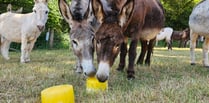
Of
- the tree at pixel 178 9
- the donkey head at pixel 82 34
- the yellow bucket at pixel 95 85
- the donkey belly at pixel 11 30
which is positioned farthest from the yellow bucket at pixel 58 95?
the tree at pixel 178 9

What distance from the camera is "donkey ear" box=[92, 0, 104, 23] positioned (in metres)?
3.92

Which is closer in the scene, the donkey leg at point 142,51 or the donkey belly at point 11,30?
the donkey leg at point 142,51

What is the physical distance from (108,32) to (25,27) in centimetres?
459

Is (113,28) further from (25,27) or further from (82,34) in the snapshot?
(25,27)

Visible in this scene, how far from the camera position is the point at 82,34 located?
420 centimetres

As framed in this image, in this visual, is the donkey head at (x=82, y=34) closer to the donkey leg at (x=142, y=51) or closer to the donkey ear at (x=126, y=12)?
the donkey ear at (x=126, y=12)

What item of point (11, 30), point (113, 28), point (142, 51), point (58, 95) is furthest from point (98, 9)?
point (11, 30)

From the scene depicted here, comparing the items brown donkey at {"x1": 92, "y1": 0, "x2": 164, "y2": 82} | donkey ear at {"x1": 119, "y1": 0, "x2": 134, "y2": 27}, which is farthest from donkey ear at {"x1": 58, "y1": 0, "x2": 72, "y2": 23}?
donkey ear at {"x1": 119, "y1": 0, "x2": 134, "y2": 27}

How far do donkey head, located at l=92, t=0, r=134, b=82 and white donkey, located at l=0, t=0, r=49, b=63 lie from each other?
3.38 metres

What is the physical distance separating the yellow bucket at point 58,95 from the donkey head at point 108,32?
45 centimetres

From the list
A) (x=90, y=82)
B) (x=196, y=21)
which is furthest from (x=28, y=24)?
(x=90, y=82)

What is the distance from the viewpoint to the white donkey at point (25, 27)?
7.21 metres

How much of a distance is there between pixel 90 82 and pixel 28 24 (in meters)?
4.48

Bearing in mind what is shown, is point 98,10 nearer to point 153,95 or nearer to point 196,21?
point 153,95
